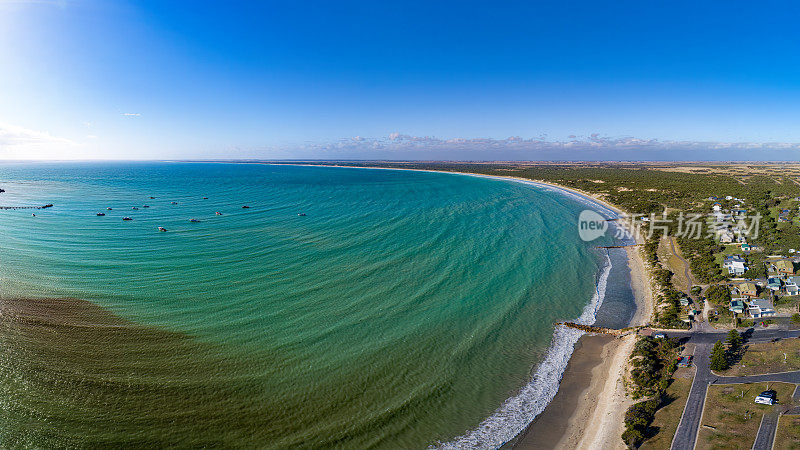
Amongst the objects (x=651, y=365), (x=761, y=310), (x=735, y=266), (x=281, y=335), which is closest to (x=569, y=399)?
(x=651, y=365)

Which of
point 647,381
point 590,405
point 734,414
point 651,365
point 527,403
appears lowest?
point 590,405

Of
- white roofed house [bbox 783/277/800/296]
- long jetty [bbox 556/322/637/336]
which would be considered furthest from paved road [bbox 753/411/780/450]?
white roofed house [bbox 783/277/800/296]

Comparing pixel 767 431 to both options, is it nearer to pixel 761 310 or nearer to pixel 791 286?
pixel 761 310

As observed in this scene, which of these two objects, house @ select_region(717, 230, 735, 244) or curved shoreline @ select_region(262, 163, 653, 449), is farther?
house @ select_region(717, 230, 735, 244)

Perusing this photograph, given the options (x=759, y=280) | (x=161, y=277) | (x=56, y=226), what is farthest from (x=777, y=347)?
(x=56, y=226)

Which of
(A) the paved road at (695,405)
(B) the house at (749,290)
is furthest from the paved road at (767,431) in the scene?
(B) the house at (749,290)

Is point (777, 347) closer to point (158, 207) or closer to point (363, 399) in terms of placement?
point (363, 399)

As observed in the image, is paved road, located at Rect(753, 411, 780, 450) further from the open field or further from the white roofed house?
the white roofed house
